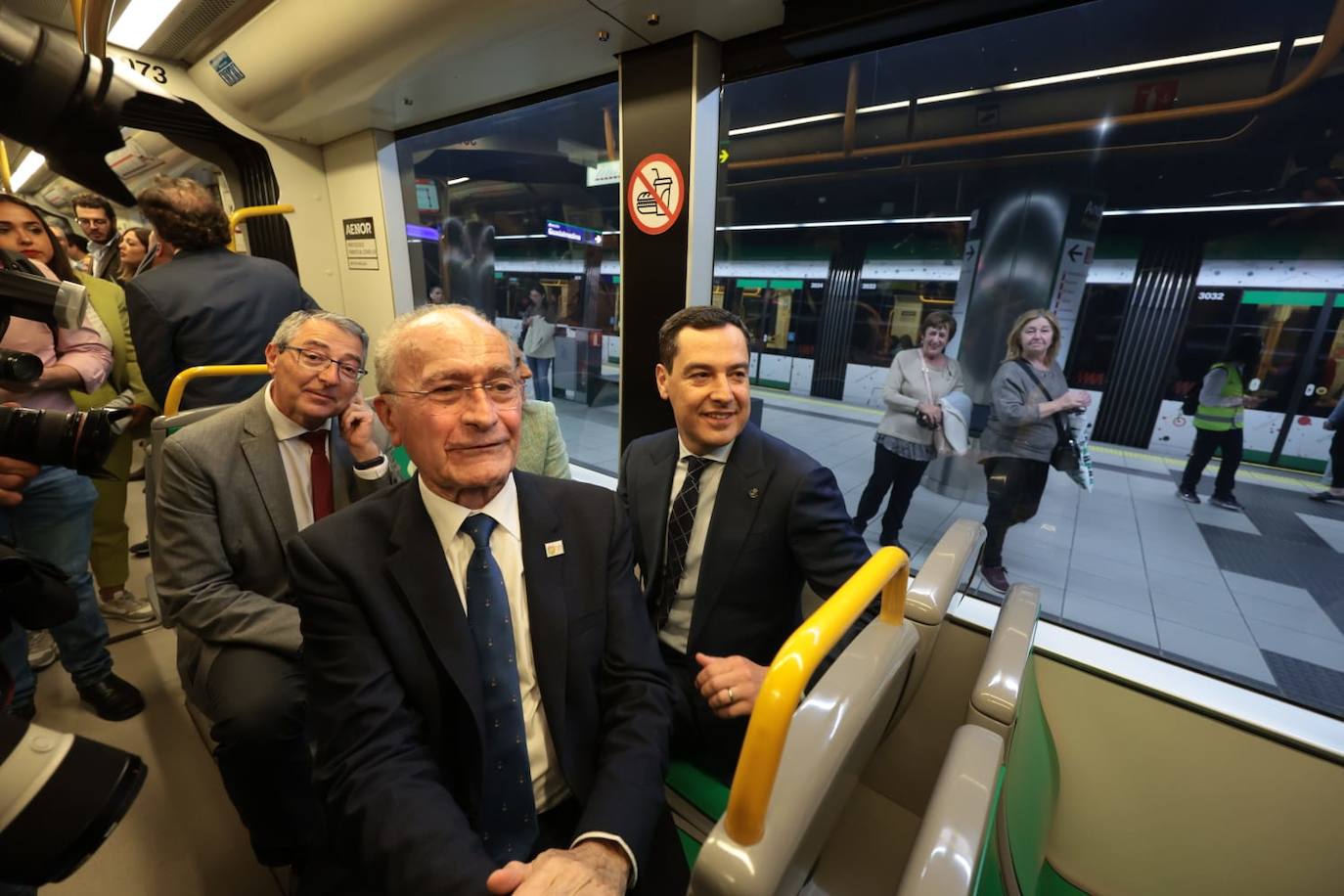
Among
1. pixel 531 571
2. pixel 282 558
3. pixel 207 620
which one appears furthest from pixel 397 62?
pixel 531 571

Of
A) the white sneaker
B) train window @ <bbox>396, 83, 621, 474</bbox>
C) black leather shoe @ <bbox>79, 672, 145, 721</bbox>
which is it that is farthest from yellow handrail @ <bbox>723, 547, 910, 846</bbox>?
the white sneaker

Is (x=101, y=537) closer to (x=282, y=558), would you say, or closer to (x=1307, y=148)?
(x=282, y=558)

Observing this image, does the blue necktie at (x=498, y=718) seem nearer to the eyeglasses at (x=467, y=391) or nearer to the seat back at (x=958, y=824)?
the eyeglasses at (x=467, y=391)

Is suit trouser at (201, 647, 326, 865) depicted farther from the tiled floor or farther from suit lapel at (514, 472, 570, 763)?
the tiled floor

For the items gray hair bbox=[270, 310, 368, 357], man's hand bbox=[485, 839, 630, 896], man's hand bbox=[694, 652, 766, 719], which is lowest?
man's hand bbox=[485, 839, 630, 896]

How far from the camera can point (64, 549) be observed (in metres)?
2.12

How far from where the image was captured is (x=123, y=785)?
0.71 meters

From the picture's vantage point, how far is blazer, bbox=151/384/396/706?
156 centimetres

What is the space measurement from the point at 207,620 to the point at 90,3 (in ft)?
10.1

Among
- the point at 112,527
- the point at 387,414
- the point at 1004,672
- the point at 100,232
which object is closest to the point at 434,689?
the point at 387,414

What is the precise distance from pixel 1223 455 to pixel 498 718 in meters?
4.02

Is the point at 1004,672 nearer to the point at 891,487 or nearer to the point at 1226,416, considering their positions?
the point at 891,487

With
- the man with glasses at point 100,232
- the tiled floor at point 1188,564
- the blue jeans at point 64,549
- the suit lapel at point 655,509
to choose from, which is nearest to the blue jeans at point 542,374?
the tiled floor at point 1188,564

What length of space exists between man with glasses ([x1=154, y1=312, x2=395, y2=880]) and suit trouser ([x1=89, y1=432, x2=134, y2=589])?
180 centimetres
